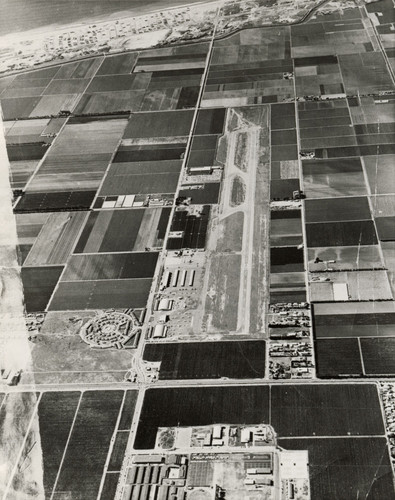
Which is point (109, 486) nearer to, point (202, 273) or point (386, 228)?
point (202, 273)

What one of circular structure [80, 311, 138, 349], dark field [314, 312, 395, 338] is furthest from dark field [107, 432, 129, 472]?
dark field [314, 312, 395, 338]

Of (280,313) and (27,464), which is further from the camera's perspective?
(280,313)

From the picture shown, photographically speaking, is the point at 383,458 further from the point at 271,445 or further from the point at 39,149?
the point at 39,149

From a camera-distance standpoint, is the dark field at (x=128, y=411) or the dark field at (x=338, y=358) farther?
the dark field at (x=338, y=358)

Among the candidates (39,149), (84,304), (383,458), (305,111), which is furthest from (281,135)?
(383,458)

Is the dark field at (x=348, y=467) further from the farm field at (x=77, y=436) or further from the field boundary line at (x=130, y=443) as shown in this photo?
the farm field at (x=77, y=436)

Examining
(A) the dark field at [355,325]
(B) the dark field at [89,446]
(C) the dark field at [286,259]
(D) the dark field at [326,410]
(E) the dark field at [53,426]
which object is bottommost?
(A) the dark field at [355,325]

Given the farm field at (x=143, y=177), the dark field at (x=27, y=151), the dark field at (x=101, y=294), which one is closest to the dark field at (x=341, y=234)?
the dark field at (x=101, y=294)

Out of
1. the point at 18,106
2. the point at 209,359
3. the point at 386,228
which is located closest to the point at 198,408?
the point at 209,359
